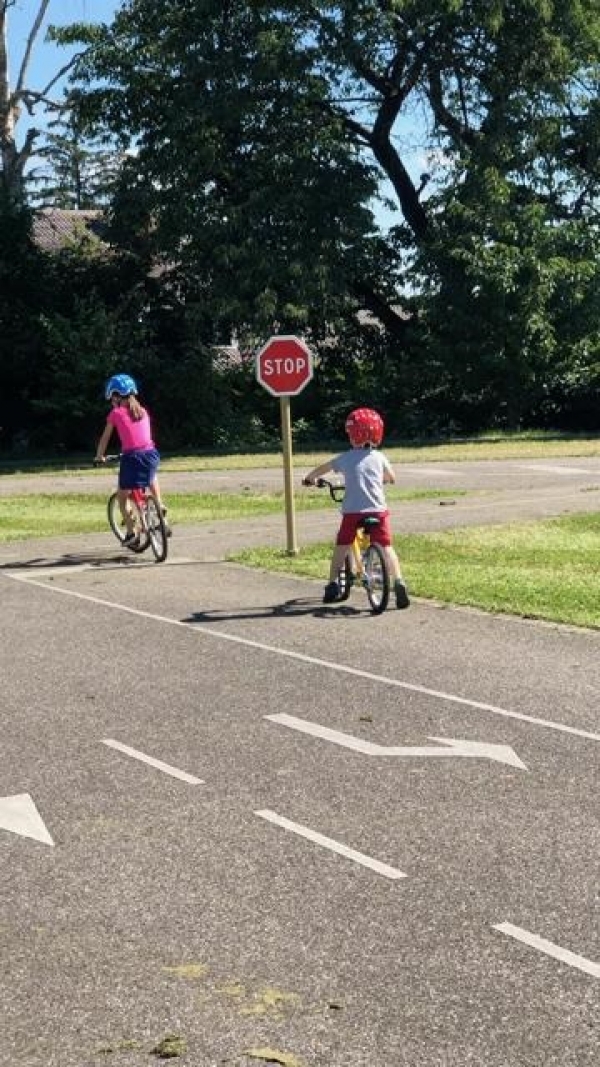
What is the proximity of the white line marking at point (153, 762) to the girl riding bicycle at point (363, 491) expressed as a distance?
4.42 metres

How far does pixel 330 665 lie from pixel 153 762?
99.5 inches

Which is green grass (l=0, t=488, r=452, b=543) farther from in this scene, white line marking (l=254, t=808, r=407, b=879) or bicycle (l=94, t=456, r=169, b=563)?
white line marking (l=254, t=808, r=407, b=879)

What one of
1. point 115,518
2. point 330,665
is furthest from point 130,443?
point 330,665

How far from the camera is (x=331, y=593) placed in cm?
1194

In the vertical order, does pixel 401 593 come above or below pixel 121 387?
below

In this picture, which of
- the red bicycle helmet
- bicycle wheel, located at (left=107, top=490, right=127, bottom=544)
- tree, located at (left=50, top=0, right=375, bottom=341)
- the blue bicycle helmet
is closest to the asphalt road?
the red bicycle helmet

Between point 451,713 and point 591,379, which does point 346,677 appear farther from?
point 591,379

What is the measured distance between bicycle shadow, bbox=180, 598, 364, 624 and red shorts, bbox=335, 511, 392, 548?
0.56 meters

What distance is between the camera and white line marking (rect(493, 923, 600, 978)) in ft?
14.8

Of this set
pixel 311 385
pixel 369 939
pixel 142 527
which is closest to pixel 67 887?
pixel 369 939

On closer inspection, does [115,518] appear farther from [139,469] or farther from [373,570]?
[373,570]

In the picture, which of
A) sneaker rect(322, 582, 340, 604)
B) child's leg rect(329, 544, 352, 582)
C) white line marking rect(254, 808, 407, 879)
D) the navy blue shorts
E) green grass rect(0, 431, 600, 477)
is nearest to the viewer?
white line marking rect(254, 808, 407, 879)

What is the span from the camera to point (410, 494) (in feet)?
71.3

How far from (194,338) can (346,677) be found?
3142cm
